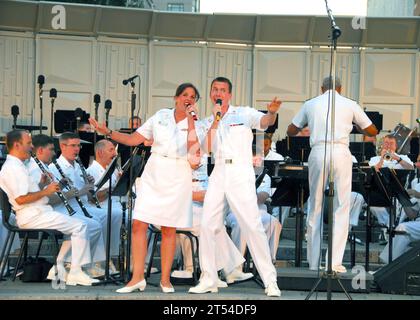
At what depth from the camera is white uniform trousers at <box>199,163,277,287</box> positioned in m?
8.54

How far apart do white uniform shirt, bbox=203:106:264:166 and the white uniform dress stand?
10.0 inches

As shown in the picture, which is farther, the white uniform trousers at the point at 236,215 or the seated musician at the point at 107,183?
the seated musician at the point at 107,183

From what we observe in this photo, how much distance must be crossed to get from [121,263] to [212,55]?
9.16 meters

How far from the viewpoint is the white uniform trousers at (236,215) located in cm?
854

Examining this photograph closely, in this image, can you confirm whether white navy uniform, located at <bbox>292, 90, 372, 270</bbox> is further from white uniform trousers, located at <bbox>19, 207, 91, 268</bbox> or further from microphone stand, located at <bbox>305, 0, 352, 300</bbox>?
white uniform trousers, located at <bbox>19, 207, 91, 268</bbox>

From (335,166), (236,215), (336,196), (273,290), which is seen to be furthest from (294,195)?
(273,290)

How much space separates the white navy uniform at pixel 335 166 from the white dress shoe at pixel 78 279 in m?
2.29

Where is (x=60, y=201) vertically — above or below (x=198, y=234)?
above

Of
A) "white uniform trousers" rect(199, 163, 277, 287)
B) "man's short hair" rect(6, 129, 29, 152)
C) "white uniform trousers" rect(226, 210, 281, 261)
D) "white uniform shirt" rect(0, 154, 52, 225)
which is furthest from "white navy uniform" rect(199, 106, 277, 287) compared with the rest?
"man's short hair" rect(6, 129, 29, 152)

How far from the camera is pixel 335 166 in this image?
30.8 feet

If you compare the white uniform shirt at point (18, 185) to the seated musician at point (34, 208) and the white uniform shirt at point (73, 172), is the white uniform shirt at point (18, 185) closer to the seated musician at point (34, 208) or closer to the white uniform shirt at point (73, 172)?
the seated musician at point (34, 208)

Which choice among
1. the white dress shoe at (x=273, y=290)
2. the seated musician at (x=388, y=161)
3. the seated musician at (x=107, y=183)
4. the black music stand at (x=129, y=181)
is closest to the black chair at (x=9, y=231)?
the black music stand at (x=129, y=181)

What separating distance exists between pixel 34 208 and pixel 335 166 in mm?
3010

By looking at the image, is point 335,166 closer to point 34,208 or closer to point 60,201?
point 60,201
